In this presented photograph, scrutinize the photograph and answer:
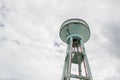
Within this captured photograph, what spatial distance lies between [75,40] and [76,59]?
148 inches

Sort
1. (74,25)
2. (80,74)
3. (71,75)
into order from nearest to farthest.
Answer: (71,75)
(80,74)
(74,25)

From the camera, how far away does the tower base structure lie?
34.2m

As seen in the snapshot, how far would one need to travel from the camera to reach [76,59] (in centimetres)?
3816

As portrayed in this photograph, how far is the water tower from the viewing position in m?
36.5

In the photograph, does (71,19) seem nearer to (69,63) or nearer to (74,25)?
(74,25)

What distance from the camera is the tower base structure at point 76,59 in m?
34.2

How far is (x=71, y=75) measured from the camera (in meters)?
33.7

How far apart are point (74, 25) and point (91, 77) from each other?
10064 millimetres

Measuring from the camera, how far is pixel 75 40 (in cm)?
3975

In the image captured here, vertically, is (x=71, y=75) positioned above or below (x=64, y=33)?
below

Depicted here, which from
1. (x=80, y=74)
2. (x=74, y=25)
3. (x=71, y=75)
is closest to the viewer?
(x=71, y=75)

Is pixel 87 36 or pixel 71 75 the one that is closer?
pixel 71 75

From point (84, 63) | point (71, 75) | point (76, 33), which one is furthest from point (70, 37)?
point (71, 75)

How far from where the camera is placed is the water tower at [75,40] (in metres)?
36.5
